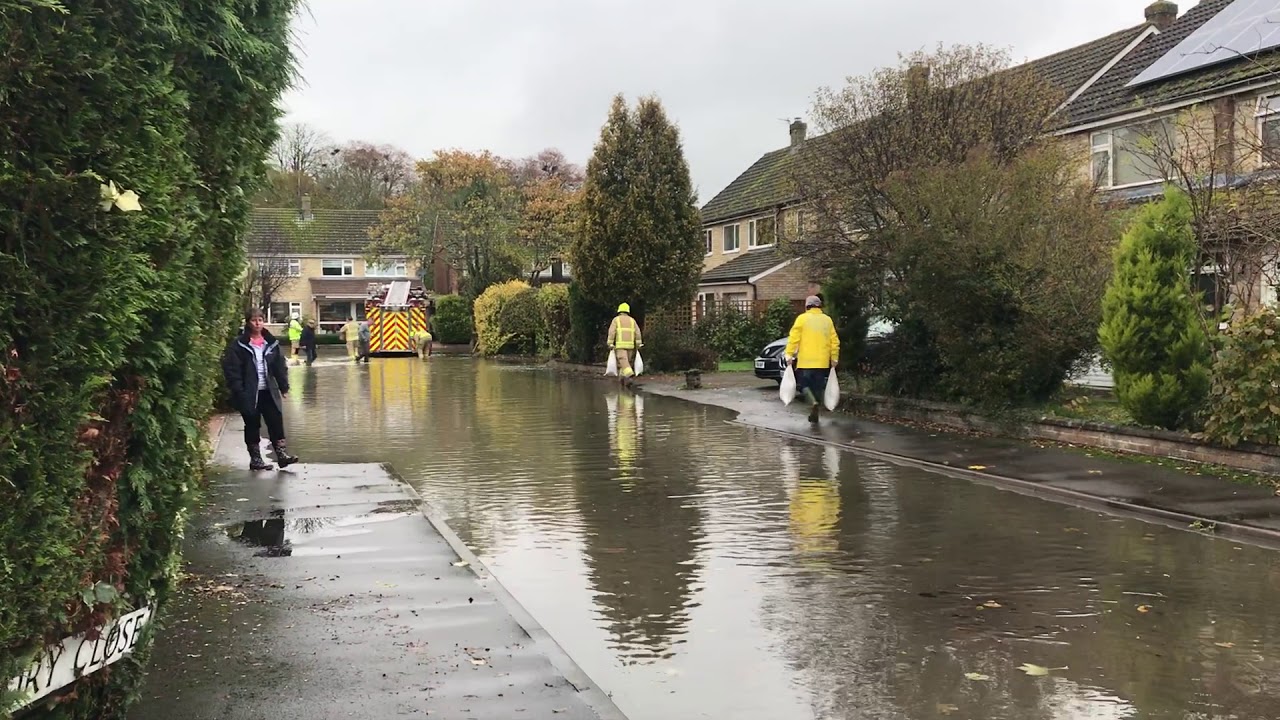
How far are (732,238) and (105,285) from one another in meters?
40.6

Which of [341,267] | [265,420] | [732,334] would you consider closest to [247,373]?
[265,420]

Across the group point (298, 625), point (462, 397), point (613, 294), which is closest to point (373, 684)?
point (298, 625)

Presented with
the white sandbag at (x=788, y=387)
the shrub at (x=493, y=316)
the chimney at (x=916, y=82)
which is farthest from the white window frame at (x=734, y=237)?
the white sandbag at (x=788, y=387)

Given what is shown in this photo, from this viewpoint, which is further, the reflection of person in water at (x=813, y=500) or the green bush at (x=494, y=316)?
the green bush at (x=494, y=316)

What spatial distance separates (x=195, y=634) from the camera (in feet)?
19.0

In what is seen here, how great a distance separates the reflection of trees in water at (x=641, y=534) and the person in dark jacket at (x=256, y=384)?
3.54 meters

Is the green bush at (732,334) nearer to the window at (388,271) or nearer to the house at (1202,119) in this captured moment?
the house at (1202,119)

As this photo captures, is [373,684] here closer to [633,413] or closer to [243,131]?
[243,131]

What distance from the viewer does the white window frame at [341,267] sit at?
74.4 meters

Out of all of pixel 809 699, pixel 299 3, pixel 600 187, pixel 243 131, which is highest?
pixel 600 187

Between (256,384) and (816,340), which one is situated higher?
(816,340)

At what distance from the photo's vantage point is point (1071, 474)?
10.9 m

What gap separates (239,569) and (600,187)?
2286 centimetres

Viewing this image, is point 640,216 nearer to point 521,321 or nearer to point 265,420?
point 521,321
